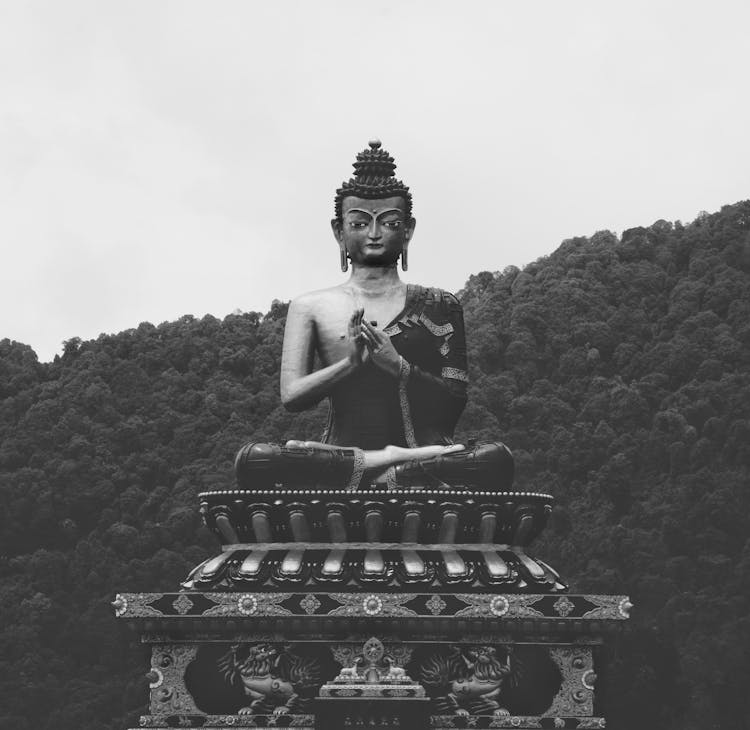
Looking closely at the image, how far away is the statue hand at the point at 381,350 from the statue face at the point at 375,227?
804mm

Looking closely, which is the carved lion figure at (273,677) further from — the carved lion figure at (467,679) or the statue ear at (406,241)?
the statue ear at (406,241)

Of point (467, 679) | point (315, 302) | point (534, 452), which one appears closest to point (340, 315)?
point (315, 302)

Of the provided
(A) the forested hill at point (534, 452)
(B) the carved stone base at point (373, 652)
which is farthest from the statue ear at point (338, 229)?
(A) the forested hill at point (534, 452)

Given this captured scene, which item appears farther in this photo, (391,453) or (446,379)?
(446,379)

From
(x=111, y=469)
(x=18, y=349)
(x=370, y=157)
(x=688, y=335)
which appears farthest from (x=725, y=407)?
(x=370, y=157)

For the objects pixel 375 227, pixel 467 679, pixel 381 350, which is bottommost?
pixel 467 679

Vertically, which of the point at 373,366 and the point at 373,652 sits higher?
the point at 373,366

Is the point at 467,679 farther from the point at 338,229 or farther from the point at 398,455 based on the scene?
the point at 338,229

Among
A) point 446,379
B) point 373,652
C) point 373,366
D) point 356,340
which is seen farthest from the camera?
point 446,379

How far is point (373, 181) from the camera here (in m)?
13.3

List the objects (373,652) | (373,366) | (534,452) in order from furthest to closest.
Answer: (534,452), (373,366), (373,652)

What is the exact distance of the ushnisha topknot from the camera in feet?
43.5

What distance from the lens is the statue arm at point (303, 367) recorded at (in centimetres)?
1263

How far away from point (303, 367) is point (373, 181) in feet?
4.12
